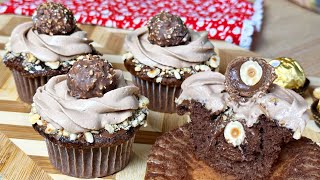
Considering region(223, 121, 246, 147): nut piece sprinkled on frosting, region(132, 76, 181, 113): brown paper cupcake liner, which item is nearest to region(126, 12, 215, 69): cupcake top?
region(132, 76, 181, 113): brown paper cupcake liner

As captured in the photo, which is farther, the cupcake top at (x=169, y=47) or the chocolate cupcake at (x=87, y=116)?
the cupcake top at (x=169, y=47)

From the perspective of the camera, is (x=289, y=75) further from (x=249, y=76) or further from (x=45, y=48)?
(x=45, y=48)

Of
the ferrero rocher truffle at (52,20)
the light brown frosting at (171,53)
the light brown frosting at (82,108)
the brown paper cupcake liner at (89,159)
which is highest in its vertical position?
the ferrero rocher truffle at (52,20)

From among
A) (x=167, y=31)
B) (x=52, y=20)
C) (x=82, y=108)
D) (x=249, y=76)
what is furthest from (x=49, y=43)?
(x=249, y=76)

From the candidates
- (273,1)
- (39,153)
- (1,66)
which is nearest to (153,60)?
(39,153)

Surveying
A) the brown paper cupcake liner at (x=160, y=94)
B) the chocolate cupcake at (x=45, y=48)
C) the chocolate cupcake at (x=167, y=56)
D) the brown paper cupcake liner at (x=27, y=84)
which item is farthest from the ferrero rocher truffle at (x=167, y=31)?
the brown paper cupcake liner at (x=27, y=84)

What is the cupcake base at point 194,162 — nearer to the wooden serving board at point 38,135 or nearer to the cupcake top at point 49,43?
the wooden serving board at point 38,135
